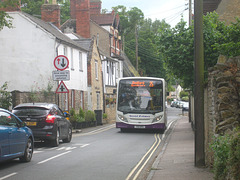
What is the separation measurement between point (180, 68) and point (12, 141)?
442 inches

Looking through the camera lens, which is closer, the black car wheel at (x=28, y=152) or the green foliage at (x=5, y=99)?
the black car wheel at (x=28, y=152)

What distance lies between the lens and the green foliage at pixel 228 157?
20.3 feet

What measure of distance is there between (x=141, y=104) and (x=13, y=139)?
14.8 meters

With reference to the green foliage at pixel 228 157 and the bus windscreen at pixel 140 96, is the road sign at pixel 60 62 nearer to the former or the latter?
the bus windscreen at pixel 140 96

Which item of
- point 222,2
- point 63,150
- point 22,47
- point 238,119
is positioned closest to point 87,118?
point 22,47

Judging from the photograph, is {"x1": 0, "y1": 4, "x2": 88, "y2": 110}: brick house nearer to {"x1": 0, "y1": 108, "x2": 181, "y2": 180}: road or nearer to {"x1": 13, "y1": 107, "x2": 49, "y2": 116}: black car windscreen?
{"x1": 13, "y1": 107, "x2": 49, "y2": 116}: black car windscreen

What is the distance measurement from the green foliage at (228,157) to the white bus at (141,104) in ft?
55.8

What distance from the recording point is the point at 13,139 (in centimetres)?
1124

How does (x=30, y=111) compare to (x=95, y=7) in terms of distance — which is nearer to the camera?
(x=30, y=111)

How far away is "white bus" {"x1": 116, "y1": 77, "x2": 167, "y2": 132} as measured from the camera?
25125mm

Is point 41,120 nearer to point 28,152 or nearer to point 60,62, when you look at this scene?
point 28,152

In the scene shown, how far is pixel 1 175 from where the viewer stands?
10.1 meters

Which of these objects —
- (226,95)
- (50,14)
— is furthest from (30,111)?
(50,14)

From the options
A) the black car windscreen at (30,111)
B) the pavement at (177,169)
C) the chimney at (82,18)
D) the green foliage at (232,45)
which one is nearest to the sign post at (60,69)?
the black car windscreen at (30,111)
